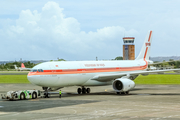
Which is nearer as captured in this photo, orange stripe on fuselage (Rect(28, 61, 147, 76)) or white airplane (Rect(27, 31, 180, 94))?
white airplane (Rect(27, 31, 180, 94))

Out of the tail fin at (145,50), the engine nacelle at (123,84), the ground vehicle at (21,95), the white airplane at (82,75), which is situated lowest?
the ground vehicle at (21,95)

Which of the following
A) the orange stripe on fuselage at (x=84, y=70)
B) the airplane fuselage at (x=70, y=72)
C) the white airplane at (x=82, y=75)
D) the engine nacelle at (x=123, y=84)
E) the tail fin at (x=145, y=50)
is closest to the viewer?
the airplane fuselage at (x=70, y=72)

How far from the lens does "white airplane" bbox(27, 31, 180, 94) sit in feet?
134

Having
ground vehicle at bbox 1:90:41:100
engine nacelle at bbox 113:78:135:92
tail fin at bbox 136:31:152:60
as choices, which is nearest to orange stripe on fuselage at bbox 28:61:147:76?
ground vehicle at bbox 1:90:41:100

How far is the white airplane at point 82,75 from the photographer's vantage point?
40812mm

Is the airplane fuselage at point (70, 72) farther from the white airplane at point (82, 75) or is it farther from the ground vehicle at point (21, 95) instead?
the ground vehicle at point (21, 95)

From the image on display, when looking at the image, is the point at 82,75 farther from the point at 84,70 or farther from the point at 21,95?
the point at 21,95

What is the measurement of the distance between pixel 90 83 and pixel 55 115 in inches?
822

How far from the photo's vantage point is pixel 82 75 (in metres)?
45.3

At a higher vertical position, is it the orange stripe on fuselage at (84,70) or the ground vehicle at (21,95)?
the orange stripe on fuselage at (84,70)

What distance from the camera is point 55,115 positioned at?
26469 millimetres

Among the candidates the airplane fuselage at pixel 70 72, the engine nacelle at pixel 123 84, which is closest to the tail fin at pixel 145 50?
the airplane fuselage at pixel 70 72

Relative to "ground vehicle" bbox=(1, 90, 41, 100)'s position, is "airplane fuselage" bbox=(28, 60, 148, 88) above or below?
above

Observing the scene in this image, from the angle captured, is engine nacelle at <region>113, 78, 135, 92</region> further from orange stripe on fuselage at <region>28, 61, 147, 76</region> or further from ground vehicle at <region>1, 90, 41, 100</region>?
ground vehicle at <region>1, 90, 41, 100</region>
